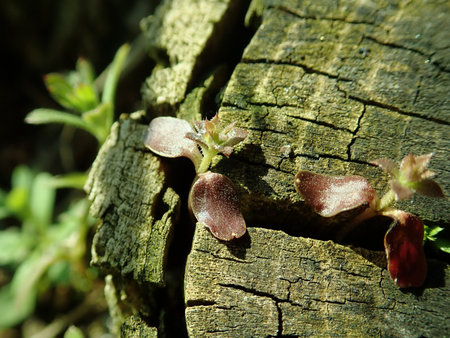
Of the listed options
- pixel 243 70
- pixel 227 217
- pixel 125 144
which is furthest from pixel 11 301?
pixel 243 70

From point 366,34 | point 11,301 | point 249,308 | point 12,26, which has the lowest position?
point 11,301

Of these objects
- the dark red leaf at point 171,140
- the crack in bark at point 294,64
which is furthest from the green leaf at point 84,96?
the crack in bark at point 294,64

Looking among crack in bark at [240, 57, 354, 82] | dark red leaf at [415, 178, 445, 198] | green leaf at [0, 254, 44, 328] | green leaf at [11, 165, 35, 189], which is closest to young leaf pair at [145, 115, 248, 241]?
crack in bark at [240, 57, 354, 82]

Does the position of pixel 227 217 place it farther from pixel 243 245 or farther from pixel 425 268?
pixel 425 268

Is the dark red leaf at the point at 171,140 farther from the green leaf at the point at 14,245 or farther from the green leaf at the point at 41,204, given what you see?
the green leaf at the point at 14,245

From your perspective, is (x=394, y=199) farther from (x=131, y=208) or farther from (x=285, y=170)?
(x=131, y=208)

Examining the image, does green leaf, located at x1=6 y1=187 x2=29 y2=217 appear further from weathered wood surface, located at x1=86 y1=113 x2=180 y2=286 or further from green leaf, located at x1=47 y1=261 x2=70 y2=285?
weathered wood surface, located at x1=86 y1=113 x2=180 y2=286
